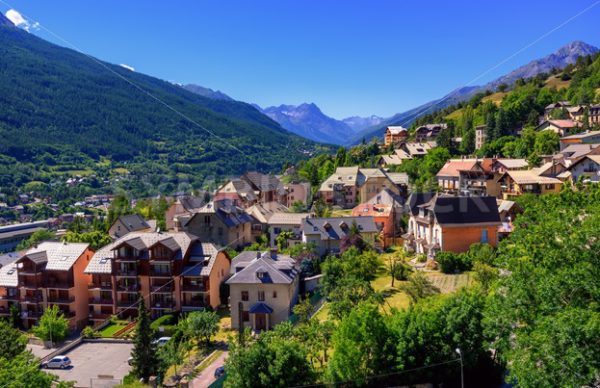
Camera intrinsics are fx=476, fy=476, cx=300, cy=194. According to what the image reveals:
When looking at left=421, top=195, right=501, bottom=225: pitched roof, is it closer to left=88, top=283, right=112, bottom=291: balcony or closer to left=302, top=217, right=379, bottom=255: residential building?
left=302, top=217, right=379, bottom=255: residential building

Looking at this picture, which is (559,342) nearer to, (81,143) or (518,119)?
(518,119)

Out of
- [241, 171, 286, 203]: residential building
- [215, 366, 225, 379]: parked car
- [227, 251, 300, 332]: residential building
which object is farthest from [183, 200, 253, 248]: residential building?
[241, 171, 286, 203]: residential building

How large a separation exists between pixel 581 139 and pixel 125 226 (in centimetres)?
6481

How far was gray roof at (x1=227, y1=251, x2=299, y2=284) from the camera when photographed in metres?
35.2

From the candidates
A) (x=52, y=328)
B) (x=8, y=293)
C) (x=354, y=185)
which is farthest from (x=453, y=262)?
(x=354, y=185)

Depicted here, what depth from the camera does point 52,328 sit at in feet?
120

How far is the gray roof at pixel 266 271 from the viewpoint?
3525 centimetres

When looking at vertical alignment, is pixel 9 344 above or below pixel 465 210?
below

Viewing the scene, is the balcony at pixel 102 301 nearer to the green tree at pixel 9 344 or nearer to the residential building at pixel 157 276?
the residential building at pixel 157 276

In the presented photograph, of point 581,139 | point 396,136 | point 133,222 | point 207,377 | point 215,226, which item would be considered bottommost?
point 207,377

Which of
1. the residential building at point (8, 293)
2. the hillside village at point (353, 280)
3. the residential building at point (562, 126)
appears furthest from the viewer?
the residential building at point (562, 126)

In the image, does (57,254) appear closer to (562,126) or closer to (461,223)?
(461,223)

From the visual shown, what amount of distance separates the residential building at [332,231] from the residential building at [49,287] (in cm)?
2123

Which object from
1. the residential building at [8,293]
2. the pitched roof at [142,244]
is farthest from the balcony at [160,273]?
the residential building at [8,293]
